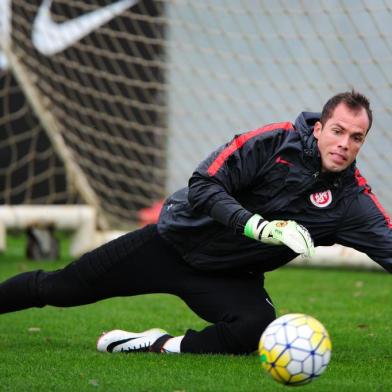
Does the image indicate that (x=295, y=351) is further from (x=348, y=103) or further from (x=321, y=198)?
(x=348, y=103)

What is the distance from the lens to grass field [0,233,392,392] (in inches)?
150

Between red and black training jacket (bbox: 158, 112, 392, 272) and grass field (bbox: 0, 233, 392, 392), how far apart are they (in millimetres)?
471

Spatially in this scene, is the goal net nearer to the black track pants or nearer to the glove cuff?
the black track pants

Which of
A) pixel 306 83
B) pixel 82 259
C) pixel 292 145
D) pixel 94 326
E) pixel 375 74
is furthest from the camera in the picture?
pixel 306 83

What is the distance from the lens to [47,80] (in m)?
9.61

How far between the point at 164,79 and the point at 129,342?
5.12m

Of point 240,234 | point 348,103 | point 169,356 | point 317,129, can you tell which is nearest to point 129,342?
point 169,356

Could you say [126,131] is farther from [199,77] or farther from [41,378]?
[41,378]

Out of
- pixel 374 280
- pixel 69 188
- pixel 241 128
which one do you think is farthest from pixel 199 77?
pixel 374 280

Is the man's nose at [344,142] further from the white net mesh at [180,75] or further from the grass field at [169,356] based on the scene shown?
the white net mesh at [180,75]

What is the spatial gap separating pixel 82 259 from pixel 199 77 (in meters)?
4.84

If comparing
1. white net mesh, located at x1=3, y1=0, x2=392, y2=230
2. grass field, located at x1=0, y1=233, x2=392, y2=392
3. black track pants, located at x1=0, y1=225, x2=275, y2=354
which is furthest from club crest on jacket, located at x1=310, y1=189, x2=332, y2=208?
white net mesh, located at x1=3, y1=0, x2=392, y2=230

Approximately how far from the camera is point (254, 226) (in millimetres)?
3949

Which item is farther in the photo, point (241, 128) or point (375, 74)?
point (241, 128)
